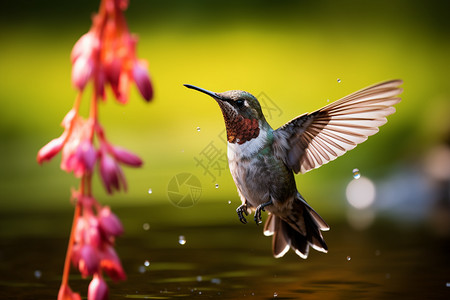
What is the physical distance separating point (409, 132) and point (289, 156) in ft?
24.0

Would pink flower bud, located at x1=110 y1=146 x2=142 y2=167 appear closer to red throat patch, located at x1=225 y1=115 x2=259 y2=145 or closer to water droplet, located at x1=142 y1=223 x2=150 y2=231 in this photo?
red throat patch, located at x1=225 y1=115 x2=259 y2=145

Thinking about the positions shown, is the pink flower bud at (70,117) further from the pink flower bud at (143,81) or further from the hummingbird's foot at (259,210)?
the hummingbird's foot at (259,210)

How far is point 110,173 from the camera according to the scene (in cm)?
126

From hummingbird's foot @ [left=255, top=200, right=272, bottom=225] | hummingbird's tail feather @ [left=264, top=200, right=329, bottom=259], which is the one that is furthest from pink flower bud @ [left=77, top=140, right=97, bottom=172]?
hummingbird's tail feather @ [left=264, top=200, right=329, bottom=259]

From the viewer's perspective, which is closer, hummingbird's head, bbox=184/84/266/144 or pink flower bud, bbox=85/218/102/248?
pink flower bud, bbox=85/218/102/248

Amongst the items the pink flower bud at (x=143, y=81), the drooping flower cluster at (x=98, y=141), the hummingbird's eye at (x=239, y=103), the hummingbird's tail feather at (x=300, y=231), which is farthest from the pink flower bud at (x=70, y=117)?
the hummingbird's tail feather at (x=300, y=231)

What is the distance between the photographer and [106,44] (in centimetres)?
124

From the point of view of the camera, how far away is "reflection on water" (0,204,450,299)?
9.75 ft

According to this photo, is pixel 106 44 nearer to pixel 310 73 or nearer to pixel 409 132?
pixel 409 132

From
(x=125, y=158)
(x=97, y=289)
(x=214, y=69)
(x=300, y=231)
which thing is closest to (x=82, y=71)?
(x=125, y=158)

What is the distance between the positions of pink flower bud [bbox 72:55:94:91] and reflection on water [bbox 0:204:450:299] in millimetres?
1752

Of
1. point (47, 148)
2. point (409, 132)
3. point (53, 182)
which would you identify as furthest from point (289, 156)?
point (409, 132)

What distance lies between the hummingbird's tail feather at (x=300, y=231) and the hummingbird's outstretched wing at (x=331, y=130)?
25 cm

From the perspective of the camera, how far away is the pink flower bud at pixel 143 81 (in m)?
1.24
